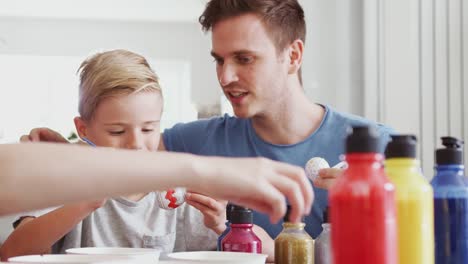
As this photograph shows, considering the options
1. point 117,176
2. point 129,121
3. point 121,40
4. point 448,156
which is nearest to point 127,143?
point 129,121

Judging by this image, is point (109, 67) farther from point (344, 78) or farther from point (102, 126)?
point (344, 78)

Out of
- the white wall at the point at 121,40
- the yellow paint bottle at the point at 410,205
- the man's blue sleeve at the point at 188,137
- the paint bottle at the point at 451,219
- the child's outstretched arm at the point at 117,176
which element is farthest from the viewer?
the white wall at the point at 121,40

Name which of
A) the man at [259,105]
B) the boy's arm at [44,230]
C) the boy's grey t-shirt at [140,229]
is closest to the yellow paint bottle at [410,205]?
the boy's arm at [44,230]

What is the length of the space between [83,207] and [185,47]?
23.4 ft

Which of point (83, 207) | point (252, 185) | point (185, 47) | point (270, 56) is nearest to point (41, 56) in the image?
point (185, 47)

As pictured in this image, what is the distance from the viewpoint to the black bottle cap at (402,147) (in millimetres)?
979

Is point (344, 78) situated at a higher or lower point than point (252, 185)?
higher

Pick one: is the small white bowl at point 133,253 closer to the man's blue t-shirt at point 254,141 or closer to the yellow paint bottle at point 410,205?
the yellow paint bottle at point 410,205

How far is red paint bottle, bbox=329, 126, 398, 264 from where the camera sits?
0.81m

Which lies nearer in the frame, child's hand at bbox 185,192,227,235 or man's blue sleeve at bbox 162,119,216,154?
child's hand at bbox 185,192,227,235

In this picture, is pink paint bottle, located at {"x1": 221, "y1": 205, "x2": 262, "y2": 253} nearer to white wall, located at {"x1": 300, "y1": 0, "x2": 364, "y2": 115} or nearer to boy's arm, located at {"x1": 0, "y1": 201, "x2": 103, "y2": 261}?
boy's arm, located at {"x1": 0, "y1": 201, "x2": 103, "y2": 261}

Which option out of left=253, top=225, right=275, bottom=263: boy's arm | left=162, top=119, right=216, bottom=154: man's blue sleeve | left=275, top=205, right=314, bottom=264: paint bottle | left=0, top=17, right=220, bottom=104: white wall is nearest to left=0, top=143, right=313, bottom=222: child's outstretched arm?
left=275, top=205, right=314, bottom=264: paint bottle

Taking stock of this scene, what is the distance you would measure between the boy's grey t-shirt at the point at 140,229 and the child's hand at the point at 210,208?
288 mm

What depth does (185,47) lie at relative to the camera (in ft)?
28.3
